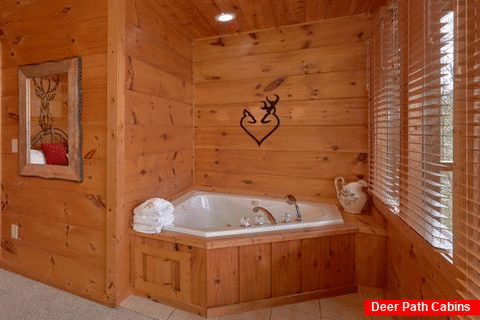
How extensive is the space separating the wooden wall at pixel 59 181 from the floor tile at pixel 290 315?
1.18m

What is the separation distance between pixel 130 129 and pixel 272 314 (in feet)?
5.24

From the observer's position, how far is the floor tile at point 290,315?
1659 mm

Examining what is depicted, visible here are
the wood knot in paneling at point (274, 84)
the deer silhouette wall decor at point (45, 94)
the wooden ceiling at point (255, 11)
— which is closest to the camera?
the deer silhouette wall decor at point (45, 94)

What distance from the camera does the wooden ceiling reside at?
2.11 meters

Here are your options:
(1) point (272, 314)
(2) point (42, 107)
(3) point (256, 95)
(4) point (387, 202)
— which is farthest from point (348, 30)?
(2) point (42, 107)

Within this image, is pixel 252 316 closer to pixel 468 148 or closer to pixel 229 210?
pixel 229 210

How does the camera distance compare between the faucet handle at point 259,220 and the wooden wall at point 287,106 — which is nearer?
the faucet handle at point 259,220

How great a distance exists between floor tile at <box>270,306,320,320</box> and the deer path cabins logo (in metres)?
1.52

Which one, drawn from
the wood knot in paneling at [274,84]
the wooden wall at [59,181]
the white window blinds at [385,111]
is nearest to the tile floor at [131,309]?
the wooden wall at [59,181]

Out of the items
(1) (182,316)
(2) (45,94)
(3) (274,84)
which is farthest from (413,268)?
(2) (45,94)

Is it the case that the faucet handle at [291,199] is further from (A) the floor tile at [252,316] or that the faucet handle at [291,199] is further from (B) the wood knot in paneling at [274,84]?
(B) the wood knot in paneling at [274,84]

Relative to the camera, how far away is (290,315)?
5.52 feet

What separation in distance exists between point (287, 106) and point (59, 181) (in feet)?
6.75

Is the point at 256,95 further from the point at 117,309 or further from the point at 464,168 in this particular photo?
the point at 117,309
